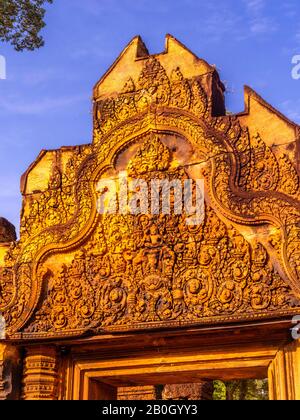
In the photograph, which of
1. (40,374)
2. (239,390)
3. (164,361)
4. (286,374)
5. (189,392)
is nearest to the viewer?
(286,374)

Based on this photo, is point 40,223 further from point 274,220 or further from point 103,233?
point 274,220

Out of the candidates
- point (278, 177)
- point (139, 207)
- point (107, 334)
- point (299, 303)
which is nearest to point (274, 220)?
point (278, 177)

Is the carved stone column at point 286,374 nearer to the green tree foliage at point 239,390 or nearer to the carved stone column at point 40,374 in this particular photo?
the carved stone column at point 40,374

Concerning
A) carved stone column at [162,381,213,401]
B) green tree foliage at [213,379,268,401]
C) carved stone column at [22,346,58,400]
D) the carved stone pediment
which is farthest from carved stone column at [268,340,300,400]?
green tree foliage at [213,379,268,401]

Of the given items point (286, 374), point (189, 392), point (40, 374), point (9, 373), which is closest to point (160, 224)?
point (286, 374)

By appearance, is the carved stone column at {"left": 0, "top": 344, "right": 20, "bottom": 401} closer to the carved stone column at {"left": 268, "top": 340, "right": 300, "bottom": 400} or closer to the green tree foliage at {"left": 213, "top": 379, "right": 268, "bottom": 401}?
the carved stone column at {"left": 268, "top": 340, "right": 300, "bottom": 400}

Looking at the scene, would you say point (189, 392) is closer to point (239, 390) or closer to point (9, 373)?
point (9, 373)

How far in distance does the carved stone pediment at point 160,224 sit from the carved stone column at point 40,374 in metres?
0.27

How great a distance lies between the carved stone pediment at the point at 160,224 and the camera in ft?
21.3

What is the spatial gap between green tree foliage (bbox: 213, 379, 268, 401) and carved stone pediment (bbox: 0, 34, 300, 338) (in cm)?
1222

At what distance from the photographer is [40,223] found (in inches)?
299

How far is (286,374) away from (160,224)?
77.6 inches

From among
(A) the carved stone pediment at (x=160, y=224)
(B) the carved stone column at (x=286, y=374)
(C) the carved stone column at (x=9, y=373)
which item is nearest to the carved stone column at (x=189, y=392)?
(C) the carved stone column at (x=9, y=373)

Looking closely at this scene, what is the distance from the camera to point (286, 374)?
20.6 feet
